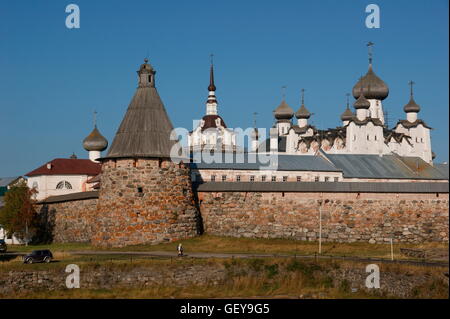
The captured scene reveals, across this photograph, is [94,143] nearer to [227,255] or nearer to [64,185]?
[64,185]

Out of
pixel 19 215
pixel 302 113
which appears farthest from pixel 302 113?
pixel 19 215

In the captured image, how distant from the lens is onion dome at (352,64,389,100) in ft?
A: 270

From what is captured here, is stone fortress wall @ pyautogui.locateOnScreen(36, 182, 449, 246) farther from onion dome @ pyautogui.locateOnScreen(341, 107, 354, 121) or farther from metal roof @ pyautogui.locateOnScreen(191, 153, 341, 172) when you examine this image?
onion dome @ pyautogui.locateOnScreen(341, 107, 354, 121)

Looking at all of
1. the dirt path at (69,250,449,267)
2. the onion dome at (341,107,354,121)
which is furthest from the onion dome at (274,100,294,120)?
the dirt path at (69,250,449,267)

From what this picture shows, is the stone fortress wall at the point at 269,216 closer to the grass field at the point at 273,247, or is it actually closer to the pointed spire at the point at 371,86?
the grass field at the point at 273,247

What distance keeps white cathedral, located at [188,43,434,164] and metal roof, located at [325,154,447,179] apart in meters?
8.74

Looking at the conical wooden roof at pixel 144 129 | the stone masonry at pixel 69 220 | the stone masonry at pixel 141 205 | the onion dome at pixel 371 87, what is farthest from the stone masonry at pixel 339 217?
the onion dome at pixel 371 87

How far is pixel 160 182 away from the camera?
4212 cm

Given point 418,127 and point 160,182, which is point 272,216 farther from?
point 418,127

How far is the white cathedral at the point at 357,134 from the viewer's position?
7962cm

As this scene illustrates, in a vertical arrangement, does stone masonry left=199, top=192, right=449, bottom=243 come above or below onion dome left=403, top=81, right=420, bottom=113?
below
